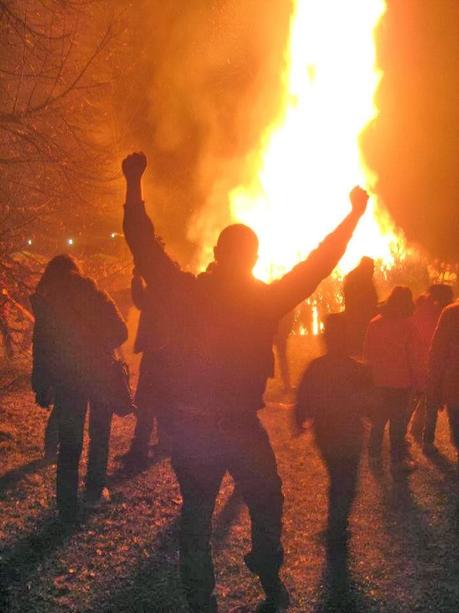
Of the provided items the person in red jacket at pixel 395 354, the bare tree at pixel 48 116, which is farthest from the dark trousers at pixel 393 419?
the bare tree at pixel 48 116

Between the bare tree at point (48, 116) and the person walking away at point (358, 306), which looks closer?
the person walking away at point (358, 306)

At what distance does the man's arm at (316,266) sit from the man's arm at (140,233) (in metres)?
0.53

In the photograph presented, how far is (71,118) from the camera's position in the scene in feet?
25.8

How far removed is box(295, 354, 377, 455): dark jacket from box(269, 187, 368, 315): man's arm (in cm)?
126

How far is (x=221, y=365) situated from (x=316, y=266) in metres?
0.62

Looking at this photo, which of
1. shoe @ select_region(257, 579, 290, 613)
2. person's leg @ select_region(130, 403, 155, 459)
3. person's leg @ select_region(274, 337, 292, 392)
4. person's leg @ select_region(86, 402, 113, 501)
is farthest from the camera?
person's leg @ select_region(274, 337, 292, 392)

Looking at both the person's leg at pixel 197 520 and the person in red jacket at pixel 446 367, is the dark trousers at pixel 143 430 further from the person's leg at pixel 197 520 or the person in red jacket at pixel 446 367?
the person's leg at pixel 197 520

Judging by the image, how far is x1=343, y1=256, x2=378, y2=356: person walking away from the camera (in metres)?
5.93

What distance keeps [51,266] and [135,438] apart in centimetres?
203

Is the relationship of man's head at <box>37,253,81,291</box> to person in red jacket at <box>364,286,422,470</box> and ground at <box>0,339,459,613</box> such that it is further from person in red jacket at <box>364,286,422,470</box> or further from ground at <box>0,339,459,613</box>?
person in red jacket at <box>364,286,422,470</box>

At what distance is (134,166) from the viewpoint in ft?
7.41

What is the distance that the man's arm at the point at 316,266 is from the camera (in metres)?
2.38

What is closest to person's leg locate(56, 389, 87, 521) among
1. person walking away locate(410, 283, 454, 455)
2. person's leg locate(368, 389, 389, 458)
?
person's leg locate(368, 389, 389, 458)

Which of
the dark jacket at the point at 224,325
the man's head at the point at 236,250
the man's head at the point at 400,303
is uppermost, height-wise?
the man's head at the point at 236,250
